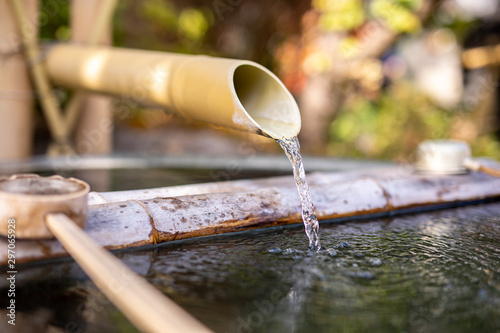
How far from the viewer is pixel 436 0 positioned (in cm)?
700

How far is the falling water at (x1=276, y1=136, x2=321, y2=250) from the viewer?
2445 millimetres

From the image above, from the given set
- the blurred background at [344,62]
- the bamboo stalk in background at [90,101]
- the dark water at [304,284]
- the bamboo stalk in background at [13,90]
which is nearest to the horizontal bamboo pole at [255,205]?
the dark water at [304,284]

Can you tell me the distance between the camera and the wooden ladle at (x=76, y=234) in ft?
3.85

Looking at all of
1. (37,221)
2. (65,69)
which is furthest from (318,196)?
(65,69)

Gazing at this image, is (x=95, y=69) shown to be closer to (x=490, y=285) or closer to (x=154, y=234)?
(x=154, y=234)

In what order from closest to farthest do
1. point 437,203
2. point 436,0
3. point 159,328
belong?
point 159,328 < point 437,203 < point 436,0

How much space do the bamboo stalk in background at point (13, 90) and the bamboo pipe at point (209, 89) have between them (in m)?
1.49

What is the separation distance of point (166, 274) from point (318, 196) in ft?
3.81

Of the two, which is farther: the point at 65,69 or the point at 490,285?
the point at 65,69

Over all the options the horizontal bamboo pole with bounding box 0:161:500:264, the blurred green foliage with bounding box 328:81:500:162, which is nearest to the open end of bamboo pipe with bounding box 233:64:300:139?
the horizontal bamboo pole with bounding box 0:161:500:264

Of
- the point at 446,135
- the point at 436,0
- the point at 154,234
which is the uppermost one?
the point at 436,0

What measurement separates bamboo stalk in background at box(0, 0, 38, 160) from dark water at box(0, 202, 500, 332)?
3259mm

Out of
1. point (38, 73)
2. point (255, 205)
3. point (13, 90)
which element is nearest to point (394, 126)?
point (38, 73)

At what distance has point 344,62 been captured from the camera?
7879mm
